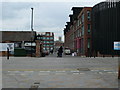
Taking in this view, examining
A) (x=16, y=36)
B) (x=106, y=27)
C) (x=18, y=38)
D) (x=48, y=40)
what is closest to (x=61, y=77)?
(x=106, y=27)

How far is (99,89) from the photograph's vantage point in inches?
272

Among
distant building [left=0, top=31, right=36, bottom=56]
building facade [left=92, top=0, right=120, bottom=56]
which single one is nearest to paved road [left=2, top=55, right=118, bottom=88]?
distant building [left=0, top=31, right=36, bottom=56]

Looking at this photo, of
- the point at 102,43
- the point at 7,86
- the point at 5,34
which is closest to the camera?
the point at 7,86

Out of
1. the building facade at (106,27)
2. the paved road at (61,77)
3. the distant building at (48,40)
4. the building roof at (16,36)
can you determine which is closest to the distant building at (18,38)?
the building roof at (16,36)

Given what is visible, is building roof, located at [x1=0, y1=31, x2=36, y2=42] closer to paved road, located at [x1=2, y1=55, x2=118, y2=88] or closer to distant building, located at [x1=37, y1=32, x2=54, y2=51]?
paved road, located at [x1=2, y1=55, x2=118, y2=88]

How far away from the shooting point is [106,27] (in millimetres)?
38531

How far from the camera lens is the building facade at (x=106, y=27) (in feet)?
121

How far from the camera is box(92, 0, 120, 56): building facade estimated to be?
121ft

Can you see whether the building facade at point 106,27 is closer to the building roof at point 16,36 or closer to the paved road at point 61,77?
the building roof at point 16,36

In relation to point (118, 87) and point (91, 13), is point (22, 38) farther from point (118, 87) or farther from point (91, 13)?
point (118, 87)

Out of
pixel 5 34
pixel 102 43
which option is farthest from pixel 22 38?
pixel 102 43

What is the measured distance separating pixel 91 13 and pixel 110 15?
28.2 feet

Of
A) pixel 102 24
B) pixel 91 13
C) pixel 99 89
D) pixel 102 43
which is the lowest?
pixel 99 89

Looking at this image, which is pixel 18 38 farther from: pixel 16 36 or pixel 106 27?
pixel 106 27
